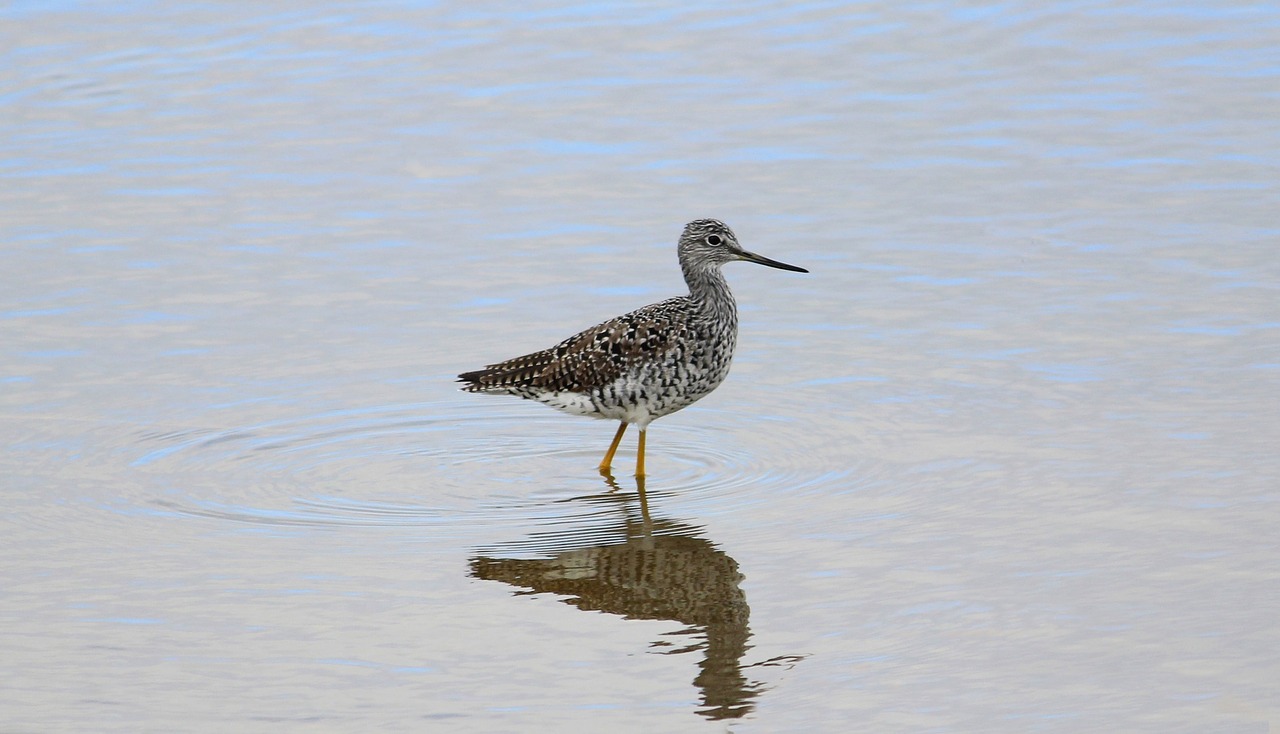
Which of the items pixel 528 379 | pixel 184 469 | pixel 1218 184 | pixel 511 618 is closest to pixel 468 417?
pixel 528 379

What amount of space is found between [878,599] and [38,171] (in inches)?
427

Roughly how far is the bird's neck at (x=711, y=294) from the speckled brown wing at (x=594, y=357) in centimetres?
10

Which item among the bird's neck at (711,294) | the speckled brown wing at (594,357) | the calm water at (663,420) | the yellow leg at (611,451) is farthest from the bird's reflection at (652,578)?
the bird's neck at (711,294)

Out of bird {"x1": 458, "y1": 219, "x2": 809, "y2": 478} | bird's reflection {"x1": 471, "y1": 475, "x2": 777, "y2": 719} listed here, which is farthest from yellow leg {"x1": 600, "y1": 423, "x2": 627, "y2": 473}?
bird's reflection {"x1": 471, "y1": 475, "x2": 777, "y2": 719}

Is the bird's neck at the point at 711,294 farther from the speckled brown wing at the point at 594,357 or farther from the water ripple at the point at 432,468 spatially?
the water ripple at the point at 432,468

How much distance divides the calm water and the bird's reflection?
33 millimetres

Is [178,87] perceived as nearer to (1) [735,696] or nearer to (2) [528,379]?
(2) [528,379]

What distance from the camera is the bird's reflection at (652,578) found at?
755 centimetres

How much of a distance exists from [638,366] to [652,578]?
199cm

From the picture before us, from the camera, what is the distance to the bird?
10352 millimetres

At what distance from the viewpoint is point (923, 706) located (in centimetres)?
693

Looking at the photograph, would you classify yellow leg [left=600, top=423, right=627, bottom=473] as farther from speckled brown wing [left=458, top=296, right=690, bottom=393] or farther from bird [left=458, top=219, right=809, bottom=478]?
speckled brown wing [left=458, top=296, right=690, bottom=393]

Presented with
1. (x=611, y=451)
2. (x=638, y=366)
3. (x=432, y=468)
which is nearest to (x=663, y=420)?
(x=611, y=451)

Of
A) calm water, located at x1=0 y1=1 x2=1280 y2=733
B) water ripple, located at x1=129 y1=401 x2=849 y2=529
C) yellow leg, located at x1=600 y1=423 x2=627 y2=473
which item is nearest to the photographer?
calm water, located at x1=0 y1=1 x2=1280 y2=733
